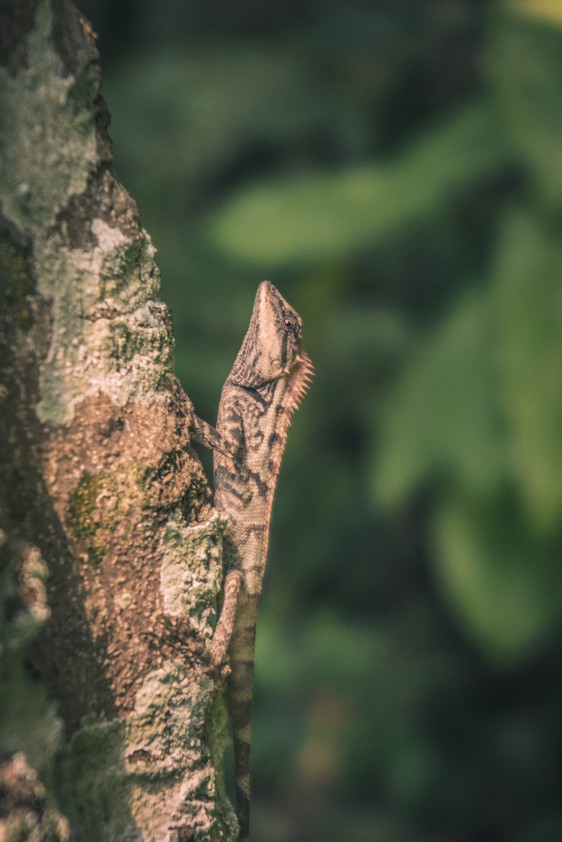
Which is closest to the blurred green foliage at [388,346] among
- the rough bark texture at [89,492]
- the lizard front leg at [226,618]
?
the lizard front leg at [226,618]

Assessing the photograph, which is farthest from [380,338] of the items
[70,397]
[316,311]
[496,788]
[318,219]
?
[70,397]

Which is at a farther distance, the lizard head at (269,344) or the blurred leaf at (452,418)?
the blurred leaf at (452,418)

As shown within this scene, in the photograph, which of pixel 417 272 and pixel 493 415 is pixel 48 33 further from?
pixel 417 272

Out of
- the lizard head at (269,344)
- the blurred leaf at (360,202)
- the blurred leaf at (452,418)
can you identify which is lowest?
the lizard head at (269,344)

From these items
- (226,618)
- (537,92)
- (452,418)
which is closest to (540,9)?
(537,92)

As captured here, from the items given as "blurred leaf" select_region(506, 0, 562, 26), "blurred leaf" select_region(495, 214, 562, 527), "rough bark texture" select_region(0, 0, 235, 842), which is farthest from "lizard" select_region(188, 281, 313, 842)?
"blurred leaf" select_region(506, 0, 562, 26)

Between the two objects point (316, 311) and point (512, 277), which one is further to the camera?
point (316, 311)

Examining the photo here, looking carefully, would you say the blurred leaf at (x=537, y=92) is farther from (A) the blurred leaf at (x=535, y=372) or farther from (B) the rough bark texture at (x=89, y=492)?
(B) the rough bark texture at (x=89, y=492)
